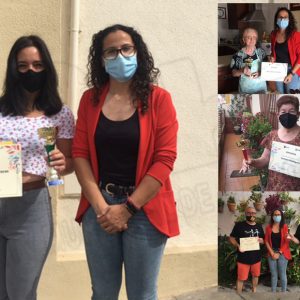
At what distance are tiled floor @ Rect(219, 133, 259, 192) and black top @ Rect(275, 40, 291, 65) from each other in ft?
2.71

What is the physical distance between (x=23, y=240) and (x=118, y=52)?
1.10m

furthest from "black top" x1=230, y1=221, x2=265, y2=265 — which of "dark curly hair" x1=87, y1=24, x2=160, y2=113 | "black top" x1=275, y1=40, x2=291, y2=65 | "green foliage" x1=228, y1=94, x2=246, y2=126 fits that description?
"dark curly hair" x1=87, y1=24, x2=160, y2=113

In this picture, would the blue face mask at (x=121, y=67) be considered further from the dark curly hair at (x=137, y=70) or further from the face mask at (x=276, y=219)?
the face mask at (x=276, y=219)

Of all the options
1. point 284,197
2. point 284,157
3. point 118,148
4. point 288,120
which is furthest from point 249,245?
point 118,148

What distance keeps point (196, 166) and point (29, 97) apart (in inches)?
78.0

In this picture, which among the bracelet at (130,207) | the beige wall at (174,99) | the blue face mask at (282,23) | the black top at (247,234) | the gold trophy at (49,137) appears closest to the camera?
the bracelet at (130,207)

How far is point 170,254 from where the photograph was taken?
4.07 metres

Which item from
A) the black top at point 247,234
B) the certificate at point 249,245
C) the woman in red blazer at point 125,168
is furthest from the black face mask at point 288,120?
the woman in red blazer at point 125,168

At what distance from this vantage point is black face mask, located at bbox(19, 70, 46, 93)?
2.41 m

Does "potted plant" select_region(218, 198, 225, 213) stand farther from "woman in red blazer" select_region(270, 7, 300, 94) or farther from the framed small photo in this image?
the framed small photo

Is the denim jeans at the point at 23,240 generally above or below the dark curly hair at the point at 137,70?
below

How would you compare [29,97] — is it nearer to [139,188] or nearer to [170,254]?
[139,188]

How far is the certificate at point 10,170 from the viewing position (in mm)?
2283

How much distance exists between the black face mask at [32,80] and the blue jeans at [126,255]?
2.31 ft
